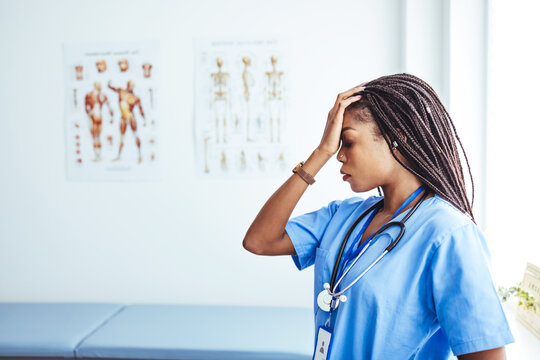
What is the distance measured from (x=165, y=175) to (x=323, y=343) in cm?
174

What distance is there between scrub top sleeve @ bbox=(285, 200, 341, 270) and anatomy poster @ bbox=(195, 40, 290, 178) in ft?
3.93

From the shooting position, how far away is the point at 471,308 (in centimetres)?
88

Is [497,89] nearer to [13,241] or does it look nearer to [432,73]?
[432,73]

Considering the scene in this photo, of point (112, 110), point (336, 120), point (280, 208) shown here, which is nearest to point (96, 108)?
point (112, 110)

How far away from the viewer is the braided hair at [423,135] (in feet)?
3.45

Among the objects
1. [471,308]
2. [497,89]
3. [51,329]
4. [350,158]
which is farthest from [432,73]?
[51,329]

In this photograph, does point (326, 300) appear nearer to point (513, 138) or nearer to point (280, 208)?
point (280, 208)

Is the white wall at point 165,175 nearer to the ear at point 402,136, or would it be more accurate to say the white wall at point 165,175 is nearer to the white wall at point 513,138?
the white wall at point 513,138

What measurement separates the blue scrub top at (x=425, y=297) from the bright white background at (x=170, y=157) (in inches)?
54.5

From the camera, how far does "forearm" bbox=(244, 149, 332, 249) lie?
3.96 ft

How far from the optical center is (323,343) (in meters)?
1.08

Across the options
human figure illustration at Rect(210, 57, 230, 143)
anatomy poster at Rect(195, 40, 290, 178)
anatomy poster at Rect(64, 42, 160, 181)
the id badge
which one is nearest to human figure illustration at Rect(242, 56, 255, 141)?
anatomy poster at Rect(195, 40, 290, 178)

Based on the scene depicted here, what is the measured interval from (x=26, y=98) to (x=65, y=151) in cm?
40

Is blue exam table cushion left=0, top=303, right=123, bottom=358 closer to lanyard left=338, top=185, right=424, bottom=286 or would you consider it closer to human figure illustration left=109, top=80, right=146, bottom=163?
human figure illustration left=109, top=80, right=146, bottom=163
